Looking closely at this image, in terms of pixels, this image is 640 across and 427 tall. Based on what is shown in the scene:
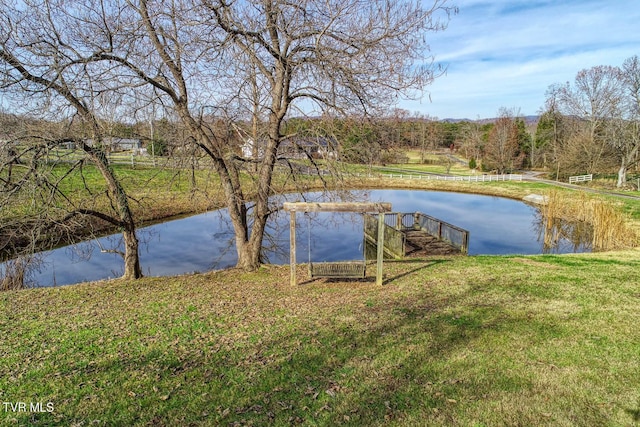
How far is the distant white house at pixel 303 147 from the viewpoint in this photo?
8438 mm

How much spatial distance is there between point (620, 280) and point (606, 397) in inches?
237

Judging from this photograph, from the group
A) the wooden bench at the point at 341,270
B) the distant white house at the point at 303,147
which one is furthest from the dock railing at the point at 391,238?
the distant white house at the point at 303,147

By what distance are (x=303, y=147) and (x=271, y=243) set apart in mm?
4069

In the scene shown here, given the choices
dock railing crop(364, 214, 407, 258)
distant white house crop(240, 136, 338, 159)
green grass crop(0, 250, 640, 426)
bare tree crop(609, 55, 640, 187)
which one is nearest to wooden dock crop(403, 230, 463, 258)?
dock railing crop(364, 214, 407, 258)

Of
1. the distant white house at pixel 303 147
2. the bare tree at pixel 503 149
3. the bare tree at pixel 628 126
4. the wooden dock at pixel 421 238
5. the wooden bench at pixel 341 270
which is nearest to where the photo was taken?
the distant white house at pixel 303 147

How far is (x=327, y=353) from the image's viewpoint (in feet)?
18.1

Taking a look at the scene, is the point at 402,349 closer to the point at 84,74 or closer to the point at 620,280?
the point at 620,280

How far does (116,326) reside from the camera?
6.48 metres

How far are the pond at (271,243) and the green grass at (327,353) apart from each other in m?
1.92

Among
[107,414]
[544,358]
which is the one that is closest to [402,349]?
[544,358]

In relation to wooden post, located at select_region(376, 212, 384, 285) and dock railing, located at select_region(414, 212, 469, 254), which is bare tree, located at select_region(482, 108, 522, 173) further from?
wooden post, located at select_region(376, 212, 384, 285)

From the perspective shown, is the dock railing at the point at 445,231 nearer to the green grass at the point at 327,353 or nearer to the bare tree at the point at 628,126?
the green grass at the point at 327,353

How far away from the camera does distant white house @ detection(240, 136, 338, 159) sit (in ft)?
27.7

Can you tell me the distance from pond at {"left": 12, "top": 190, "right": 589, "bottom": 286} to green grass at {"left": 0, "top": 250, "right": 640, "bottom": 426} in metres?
1.92
